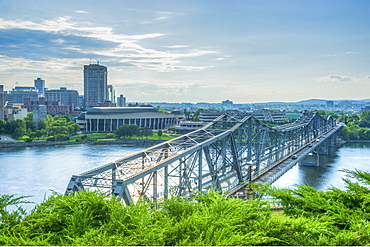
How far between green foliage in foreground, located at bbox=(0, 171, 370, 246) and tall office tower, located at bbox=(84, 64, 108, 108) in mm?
167439

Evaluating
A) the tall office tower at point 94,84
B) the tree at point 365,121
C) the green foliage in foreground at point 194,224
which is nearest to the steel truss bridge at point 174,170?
the green foliage in foreground at point 194,224

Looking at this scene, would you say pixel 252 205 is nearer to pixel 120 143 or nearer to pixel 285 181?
pixel 285 181

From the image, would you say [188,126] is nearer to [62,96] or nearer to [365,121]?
[365,121]

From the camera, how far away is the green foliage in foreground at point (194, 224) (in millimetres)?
6770

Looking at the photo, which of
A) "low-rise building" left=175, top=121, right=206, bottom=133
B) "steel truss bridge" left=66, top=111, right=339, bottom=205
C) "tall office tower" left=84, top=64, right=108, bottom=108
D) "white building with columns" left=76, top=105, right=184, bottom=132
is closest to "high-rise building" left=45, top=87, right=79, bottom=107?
"tall office tower" left=84, top=64, right=108, bottom=108

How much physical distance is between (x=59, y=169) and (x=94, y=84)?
453 ft

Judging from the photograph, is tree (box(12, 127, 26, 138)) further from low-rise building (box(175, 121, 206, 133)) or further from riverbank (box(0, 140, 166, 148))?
low-rise building (box(175, 121, 206, 133))

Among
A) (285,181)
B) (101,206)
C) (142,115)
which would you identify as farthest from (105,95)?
(101,206)

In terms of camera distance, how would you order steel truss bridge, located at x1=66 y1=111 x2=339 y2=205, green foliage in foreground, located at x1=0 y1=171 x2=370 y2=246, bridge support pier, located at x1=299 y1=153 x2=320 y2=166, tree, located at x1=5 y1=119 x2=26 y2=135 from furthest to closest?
tree, located at x1=5 y1=119 x2=26 y2=135, bridge support pier, located at x1=299 y1=153 x2=320 y2=166, steel truss bridge, located at x1=66 y1=111 x2=339 y2=205, green foliage in foreground, located at x1=0 y1=171 x2=370 y2=246

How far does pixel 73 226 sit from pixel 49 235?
0.47 m

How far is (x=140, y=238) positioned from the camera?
273 inches

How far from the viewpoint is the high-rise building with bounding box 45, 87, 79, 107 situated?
181762mm

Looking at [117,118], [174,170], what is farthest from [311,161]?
[117,118]

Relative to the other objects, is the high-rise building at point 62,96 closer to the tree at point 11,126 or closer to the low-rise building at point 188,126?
the low-rise building at point 188,126
